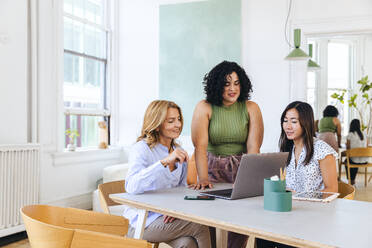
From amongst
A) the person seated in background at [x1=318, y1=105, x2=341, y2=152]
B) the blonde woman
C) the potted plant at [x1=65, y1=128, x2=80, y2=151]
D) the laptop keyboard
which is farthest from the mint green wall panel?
the laptop keyboard

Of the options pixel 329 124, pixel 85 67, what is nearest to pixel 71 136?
pixel 85 67

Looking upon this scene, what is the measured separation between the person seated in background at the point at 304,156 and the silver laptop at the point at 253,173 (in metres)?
0.39

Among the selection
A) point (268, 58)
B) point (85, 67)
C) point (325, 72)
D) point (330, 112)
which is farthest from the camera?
point (325, 72)

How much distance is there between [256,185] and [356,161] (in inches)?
188

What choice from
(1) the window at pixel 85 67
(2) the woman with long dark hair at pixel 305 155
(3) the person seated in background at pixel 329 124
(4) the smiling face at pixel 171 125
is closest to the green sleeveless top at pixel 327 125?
(3) the person seated in background at pixel 329 124

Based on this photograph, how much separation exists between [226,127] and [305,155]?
0.49 m

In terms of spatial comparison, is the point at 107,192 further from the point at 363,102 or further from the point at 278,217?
the point at 363,102

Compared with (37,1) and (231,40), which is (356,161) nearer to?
(231,40)

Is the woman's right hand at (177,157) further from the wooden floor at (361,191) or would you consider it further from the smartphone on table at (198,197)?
the wooden floor at (361,191)

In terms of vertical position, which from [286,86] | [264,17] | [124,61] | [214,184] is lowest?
[214,184]

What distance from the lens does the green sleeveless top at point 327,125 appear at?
5812 millimetres

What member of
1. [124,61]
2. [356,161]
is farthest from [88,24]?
[356,161]

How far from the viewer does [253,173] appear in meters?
1.77

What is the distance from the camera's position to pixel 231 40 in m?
4.67
